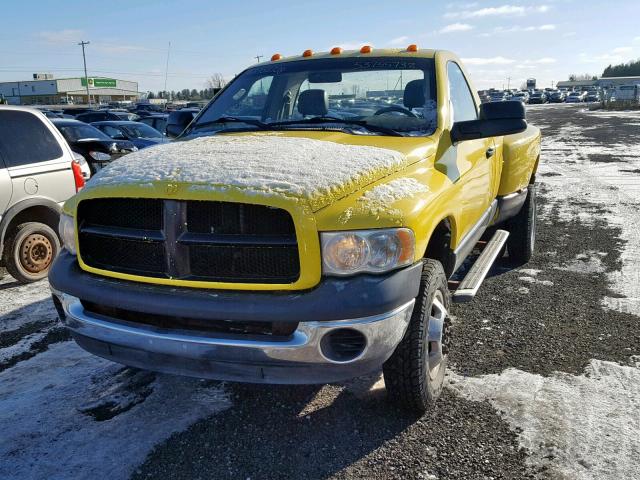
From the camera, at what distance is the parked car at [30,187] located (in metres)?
5.38

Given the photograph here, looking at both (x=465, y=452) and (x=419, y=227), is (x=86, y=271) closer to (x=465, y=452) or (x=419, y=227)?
(x=419, y=227)

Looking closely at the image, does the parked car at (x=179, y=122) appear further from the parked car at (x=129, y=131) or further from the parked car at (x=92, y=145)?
the parked car at (x=129, y=131)

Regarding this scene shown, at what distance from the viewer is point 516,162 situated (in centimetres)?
514

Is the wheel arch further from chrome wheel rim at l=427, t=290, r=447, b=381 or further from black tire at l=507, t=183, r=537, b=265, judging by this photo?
black tire at l=507, t=183, r=537, b=265

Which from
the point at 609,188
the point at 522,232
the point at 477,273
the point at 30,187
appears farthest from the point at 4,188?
the point at 609,188

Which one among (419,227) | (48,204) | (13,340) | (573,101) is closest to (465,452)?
(419,227)

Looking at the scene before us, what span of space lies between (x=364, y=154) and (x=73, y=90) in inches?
4482

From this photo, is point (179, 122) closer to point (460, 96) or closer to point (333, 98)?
point (333, 98)

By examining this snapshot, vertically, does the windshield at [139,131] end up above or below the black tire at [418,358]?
above

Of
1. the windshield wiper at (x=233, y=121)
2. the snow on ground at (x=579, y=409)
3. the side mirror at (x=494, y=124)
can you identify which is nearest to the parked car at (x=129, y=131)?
the windshield wiper at (x=233, y=121)

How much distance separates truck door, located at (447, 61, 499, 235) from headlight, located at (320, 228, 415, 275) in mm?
1114

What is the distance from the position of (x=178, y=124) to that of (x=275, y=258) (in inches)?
97.5

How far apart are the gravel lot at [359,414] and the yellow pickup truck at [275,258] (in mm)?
321

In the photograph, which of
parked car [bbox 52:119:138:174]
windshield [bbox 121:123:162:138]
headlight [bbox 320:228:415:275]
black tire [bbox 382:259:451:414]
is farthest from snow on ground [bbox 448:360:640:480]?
windshield [bbox 121:123:162:138]
